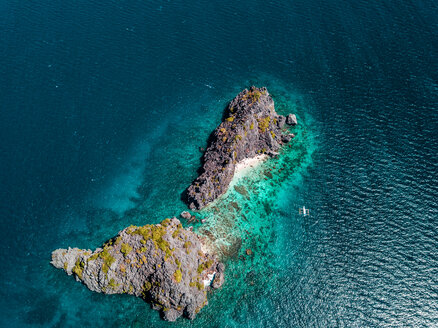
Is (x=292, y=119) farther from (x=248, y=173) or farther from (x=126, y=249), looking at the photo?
(x=126, y=249)

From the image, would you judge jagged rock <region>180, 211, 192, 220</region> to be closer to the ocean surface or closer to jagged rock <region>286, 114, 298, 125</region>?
the ocean surface

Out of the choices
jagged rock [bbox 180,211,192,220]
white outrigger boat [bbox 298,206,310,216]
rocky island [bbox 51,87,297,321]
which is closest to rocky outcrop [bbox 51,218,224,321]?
rocky island [bbox 51,87,297,321]

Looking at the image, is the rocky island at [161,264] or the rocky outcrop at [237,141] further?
the rocky outcrop at [237,141]

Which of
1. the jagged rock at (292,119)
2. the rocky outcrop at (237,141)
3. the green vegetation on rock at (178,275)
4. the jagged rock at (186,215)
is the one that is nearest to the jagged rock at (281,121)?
the rocky outcrop at (237,141)

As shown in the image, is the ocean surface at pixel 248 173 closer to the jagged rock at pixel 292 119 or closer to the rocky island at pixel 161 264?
the jagged rock at pixel 292 119

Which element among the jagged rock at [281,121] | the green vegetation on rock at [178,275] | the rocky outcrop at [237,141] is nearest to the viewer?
the green vegetation on rock at [178,275]


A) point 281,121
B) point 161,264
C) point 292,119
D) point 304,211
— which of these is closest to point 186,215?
point 161,264

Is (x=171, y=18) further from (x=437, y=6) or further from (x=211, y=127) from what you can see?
(x=437, y=6)
